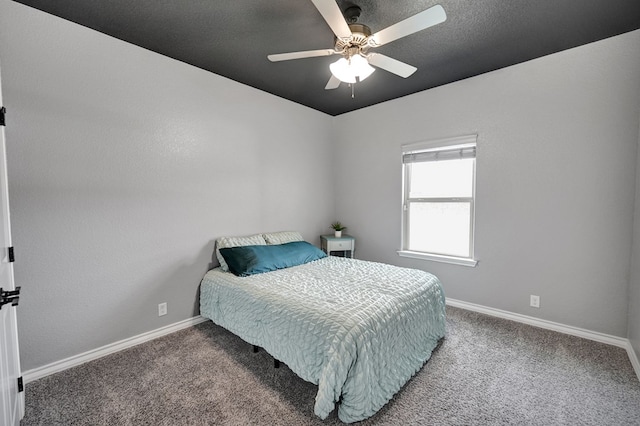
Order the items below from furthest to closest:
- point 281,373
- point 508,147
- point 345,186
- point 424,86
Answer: point 345,186 < point 424,86 < point 508,147 < point 281,373

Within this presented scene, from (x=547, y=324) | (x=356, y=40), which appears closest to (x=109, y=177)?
(x=356, y=40)

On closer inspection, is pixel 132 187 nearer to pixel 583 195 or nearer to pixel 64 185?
pixel 64 185

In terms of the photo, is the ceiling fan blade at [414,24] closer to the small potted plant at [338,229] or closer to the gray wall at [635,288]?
the gray wall at [635,288]

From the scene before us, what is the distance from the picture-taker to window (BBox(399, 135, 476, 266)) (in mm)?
2953

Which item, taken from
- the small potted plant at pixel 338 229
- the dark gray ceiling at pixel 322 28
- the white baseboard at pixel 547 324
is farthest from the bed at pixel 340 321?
the dark gray ceiling at pixel 322 28

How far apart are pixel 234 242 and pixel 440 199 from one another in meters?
2.46

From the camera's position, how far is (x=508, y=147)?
8.61 feet

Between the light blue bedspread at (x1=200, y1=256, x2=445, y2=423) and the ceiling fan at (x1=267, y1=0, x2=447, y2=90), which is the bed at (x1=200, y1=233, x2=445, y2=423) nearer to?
the light blue bedspread at (x1=200, y1=256, x2=445, y2=423)

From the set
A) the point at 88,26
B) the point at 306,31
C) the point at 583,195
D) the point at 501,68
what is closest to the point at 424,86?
the point at 501,68

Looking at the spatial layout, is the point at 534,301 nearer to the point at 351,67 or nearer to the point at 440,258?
the point at 440,258

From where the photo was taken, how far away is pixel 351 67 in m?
1.85

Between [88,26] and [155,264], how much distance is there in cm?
197

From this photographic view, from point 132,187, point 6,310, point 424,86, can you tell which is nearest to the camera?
point 6,310

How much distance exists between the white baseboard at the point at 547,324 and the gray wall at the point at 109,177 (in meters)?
2.70
